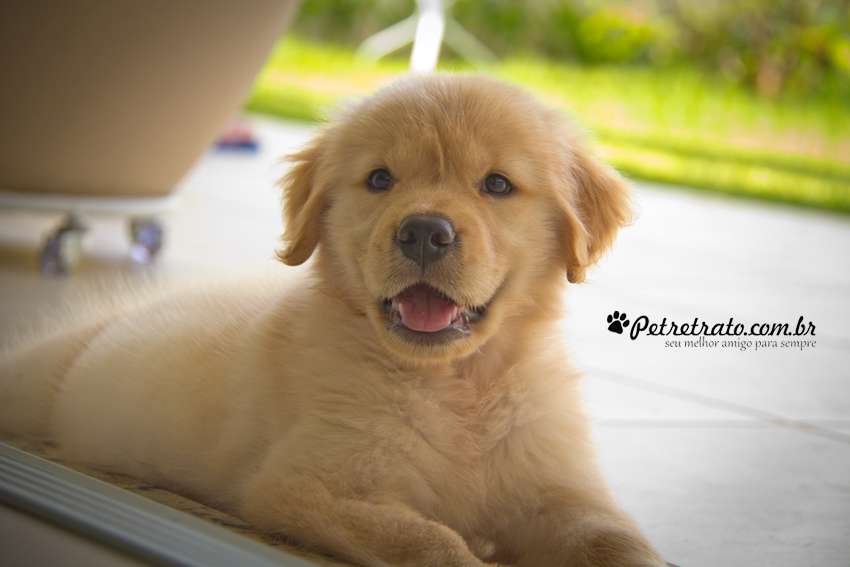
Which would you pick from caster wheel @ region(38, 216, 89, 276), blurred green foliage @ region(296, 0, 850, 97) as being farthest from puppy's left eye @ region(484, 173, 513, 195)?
blurred green foliage @ region(296, 0, 850, 97)

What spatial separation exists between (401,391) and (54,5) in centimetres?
222

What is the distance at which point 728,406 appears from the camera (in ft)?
8.13

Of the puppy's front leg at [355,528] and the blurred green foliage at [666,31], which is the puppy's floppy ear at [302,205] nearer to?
the puppy's front leg at [355,528]

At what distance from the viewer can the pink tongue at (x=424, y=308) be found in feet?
4.86

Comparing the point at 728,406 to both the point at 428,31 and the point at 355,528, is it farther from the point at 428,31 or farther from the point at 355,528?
the point at 428,31

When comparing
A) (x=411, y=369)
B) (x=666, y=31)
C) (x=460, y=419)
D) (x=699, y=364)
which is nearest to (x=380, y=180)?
(x=411, y=369)

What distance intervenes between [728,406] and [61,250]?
265cm

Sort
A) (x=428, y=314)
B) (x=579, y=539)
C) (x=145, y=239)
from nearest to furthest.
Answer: (x=579, y=539) < (x=428, y=314) < (x=145, y=239)

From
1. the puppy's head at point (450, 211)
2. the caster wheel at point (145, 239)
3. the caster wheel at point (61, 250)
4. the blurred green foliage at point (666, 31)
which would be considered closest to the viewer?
the puppy's head at point (450, 211)

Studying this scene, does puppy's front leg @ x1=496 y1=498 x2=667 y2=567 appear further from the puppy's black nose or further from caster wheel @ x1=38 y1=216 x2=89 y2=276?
caster wheel @ x1=38 y1=216 x2=89 y2=276

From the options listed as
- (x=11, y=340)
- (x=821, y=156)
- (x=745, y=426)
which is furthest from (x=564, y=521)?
(x=821, y=156)

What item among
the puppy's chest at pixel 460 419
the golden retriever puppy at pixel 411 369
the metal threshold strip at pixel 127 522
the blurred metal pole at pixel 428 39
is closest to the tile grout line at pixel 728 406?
the golden retriever puppy at pixel 411 369

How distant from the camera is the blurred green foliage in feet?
26.3

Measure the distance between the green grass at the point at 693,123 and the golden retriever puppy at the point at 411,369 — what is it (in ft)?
19.4
